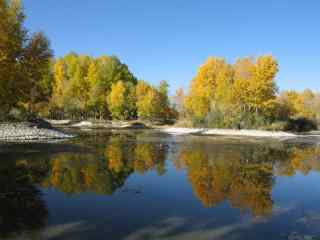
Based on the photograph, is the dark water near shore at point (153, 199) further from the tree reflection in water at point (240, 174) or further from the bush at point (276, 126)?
the bush at point (276, 126)

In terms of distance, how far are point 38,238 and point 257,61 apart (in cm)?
4602

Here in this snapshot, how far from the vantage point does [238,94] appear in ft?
158

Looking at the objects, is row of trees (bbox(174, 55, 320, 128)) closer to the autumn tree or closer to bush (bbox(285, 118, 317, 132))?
bush (bbox(285, 118, 317, 132))

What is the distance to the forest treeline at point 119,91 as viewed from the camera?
101 feet

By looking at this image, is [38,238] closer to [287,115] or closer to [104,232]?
[104,232]

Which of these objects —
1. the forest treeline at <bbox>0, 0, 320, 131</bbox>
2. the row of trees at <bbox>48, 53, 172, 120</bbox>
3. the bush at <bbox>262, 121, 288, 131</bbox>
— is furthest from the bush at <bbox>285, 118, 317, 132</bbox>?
the row of trees at <bbox>48, 53, 172, 120</bbox>

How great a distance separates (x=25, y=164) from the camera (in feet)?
50.9

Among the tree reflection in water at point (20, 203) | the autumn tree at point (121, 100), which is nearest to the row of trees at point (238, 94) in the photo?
the autumn tree at point (121, 100)

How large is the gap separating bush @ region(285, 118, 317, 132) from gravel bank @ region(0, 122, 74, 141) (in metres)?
37.2

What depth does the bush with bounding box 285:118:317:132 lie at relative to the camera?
52312 millimetres

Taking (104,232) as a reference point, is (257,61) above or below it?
above

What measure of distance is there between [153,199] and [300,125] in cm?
5045

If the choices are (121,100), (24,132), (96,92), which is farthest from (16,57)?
(96,92)

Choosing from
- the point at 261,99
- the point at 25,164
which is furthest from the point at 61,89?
the point at 25,164
